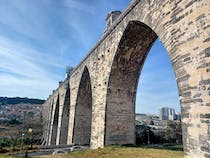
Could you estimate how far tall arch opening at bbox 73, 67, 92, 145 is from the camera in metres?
17.1

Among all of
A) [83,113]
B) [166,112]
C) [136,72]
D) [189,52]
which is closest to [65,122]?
[83,113]

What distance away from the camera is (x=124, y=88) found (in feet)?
38.6

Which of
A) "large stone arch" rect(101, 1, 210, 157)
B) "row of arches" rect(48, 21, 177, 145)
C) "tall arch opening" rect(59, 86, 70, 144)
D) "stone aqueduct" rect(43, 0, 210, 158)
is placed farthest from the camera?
"tall arch opening" rect(59, 86, 70, 144)

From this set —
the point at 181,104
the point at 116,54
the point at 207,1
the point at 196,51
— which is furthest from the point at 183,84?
the point at 116,54

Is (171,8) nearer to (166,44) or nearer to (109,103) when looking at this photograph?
(166,44)

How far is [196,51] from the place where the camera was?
4965 millimetres

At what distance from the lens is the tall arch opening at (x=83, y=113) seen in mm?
17094

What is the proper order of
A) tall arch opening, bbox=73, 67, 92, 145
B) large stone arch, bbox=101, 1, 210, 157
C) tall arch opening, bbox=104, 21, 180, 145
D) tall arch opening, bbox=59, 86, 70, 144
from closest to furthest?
large stone arch, bbox=101, 1, 210, 157 < tall arch opening, bbox=104, 21, 180, 145 < tall arch opening, bbox=73, 67, 92, 145 < tall arch opening, bbox=59, 86, 70, 144

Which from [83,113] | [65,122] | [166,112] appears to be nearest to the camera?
[83,113]

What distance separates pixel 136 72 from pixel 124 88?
1138mm

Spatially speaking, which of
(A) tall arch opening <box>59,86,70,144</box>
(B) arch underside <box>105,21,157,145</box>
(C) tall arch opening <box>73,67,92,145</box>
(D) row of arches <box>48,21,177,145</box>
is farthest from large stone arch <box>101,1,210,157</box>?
(A) tall arch opening <box>59,86,70,144</box>

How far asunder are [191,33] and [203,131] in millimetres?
2390

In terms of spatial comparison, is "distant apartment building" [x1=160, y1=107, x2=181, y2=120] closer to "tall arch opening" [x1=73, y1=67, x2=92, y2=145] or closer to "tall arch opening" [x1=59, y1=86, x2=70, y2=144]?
"tall arch opening" [x1=59, y1=86, x2=70, y2=144]

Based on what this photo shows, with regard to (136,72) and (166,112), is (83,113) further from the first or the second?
(166,112)
